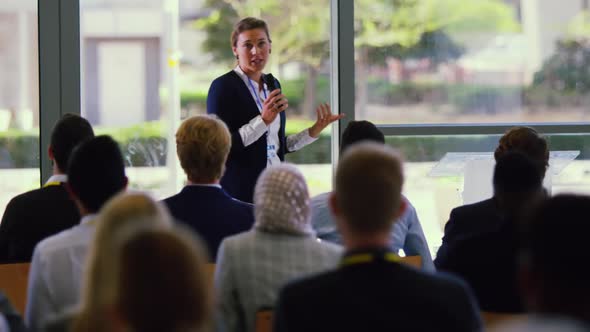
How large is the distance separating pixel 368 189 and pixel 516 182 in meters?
0.96

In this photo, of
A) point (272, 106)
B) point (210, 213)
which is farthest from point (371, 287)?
point (272, 106)

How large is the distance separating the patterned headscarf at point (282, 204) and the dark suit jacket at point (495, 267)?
1.52 feet

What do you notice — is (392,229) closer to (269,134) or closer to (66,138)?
(66,138)

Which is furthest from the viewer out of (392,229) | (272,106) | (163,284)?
(272,106)

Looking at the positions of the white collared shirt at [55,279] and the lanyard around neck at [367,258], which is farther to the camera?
the white collared shirt at [55,279]

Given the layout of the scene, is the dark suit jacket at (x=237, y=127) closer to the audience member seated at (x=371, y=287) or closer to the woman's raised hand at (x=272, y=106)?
the woman's raised hand at (x=272, y=106)

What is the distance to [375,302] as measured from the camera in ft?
6.24

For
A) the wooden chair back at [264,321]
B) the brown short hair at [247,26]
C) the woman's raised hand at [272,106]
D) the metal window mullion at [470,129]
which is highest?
the brown short hair at [247,26]

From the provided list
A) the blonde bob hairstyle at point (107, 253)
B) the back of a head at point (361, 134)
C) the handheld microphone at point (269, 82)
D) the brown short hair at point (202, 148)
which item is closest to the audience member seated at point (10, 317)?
the blonde bob hairstyle at point (107, 253)

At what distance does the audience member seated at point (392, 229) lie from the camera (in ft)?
12.3

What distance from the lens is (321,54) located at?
20.4ft

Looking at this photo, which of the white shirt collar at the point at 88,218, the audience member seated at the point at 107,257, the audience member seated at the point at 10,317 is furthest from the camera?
the white shirt collar at the point at 88,218

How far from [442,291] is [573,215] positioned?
42 centimetres

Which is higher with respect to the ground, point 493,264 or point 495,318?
point 493,264
